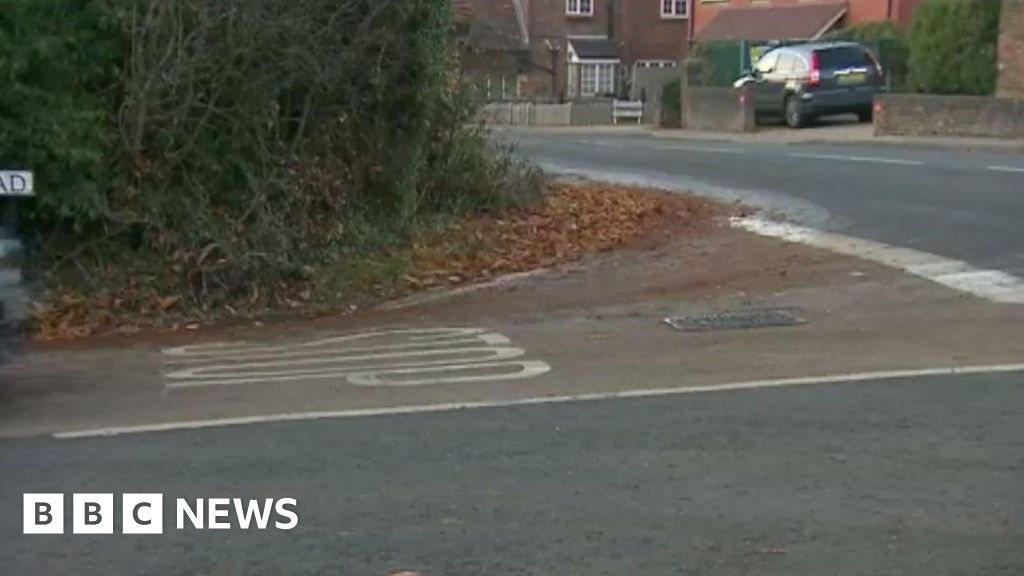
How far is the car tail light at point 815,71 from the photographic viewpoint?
122 ft

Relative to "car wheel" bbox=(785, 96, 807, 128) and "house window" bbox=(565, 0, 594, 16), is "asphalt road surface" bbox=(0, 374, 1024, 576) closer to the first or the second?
"car wheel" bbox=(785, 96, 807, 128)

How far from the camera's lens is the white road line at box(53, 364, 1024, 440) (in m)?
9.59

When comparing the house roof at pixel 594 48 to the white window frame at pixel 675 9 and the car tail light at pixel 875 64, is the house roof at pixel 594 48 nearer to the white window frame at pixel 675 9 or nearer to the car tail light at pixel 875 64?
the white window frame at pixel 675 9

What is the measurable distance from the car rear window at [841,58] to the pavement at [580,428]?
21479 millimetres

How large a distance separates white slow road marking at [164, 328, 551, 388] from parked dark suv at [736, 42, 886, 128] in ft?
85.0

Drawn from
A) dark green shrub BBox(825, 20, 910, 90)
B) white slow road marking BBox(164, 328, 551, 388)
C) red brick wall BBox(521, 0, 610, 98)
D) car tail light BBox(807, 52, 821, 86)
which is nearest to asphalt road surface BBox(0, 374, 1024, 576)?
white slow road marking BBox(164, 328, 551, 388)

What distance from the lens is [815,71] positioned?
3744cm

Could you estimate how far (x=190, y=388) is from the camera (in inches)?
434

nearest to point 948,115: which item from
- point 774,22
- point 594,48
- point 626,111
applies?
point 626,111

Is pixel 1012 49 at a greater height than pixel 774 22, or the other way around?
pixel 774 22

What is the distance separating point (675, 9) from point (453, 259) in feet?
170

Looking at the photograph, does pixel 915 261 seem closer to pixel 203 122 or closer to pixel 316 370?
pixel 316 370

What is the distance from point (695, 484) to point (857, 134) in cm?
2750

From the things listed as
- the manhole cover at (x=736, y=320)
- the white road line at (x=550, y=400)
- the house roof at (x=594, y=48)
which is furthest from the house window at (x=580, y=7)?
the white road line at (x=550, y=400)
